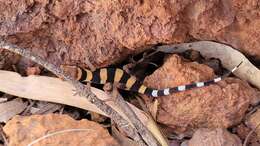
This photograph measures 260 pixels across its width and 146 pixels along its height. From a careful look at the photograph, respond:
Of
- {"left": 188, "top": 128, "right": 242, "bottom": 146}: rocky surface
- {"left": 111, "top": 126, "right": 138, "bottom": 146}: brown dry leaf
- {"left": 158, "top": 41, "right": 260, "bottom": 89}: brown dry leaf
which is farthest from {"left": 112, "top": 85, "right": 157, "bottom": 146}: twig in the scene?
{"left": 158, "top": 41, "right": 260, "bottom": 89}: brown dry leaf

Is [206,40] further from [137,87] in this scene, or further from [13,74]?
[13,74]

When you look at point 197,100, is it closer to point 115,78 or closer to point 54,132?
point 115,78

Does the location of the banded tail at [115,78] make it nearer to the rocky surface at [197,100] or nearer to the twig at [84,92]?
the rocky surface at [197,100]

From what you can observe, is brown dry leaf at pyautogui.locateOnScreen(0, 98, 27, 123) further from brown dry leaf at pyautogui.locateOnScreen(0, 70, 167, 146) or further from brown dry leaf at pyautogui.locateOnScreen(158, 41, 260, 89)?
brown dry leaf at pyautogui.locateOnScreen(158, 41, 260, 89)

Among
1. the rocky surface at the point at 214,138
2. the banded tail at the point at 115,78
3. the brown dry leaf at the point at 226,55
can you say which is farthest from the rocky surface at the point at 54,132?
the brown dry leaf at the point at 226,55

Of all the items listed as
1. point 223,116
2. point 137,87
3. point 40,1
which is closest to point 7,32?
point 40,1

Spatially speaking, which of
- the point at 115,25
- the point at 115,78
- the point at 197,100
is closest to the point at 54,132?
the point at 115,78
